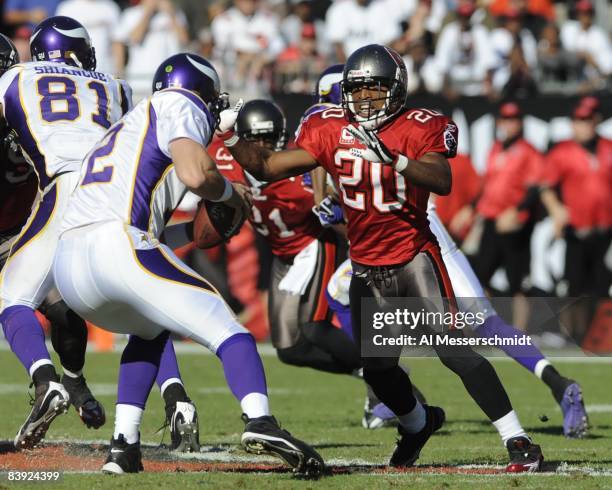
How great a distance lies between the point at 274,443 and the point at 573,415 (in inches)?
113

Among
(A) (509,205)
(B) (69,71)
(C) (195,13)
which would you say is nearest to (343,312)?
(B) (69,71)

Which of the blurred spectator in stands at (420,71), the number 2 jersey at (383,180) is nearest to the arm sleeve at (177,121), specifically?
the number 2 jersey at (383,180)

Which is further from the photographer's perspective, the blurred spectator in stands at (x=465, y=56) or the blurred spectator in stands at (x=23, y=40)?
the blurred spectator in stands at (x=465, y=56)

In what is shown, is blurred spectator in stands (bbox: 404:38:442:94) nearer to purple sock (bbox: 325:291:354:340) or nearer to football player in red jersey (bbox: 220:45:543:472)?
purple sock (bbox: 325:291:354:340)

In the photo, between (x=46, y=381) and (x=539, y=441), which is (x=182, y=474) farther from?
(x=539, y=441)

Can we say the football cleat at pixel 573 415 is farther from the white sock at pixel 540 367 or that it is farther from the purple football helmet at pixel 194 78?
the purple football helmet at pixel 194 78

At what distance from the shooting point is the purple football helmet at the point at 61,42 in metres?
6.59

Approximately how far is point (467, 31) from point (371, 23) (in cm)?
101

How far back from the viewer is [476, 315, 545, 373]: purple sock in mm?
7117

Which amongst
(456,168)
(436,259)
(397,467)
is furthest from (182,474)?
(456,168)

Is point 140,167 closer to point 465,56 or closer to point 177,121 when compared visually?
point 177,121

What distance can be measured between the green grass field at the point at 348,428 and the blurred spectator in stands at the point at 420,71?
3.10 meters

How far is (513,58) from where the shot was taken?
533 inches

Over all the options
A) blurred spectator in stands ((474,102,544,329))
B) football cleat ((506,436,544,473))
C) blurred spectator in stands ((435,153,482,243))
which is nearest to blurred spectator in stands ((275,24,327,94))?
blurred spectator in stands ((435,153,482,243))
